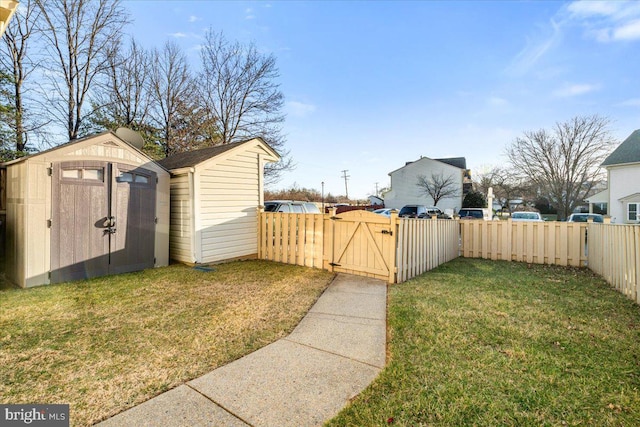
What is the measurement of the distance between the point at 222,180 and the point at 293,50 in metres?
7.96

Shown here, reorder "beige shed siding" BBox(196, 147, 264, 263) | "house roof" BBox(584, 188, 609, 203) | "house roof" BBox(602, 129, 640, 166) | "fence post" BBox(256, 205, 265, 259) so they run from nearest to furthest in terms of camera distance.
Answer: "beige shed siding" BBox(196, 147, 264, 263) < "fence post" BBox(256, 205, 265, 259) < "house roof" BBox(602, 129, 640, 166) < "house roof" BBox(584, 188, 609, 203)

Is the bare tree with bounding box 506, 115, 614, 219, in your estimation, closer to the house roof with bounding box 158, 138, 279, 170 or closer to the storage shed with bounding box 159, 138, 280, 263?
the storage shed with bounding box 159, 138, 280, 263

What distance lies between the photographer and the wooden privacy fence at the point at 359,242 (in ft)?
19.8

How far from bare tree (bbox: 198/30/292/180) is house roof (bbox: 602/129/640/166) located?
2414 centimetres

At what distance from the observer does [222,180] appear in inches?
318

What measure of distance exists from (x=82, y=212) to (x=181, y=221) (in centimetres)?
214

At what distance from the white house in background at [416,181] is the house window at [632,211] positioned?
48.0 feet

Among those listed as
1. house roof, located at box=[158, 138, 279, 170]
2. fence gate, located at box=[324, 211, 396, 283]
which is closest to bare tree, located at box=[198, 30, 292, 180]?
house roof, located at box=[158, 138, 279, 170]

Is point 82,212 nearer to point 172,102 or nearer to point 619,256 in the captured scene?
point 619,256

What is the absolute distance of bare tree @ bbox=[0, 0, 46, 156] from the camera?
11672mm

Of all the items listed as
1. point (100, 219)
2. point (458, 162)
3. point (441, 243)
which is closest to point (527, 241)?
point (441, 243)

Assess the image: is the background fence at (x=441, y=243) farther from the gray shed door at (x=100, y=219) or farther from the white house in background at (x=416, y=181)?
the white house in background at (x=416, y=181)

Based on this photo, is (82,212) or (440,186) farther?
(440,186)

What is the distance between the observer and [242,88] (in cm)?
1977
